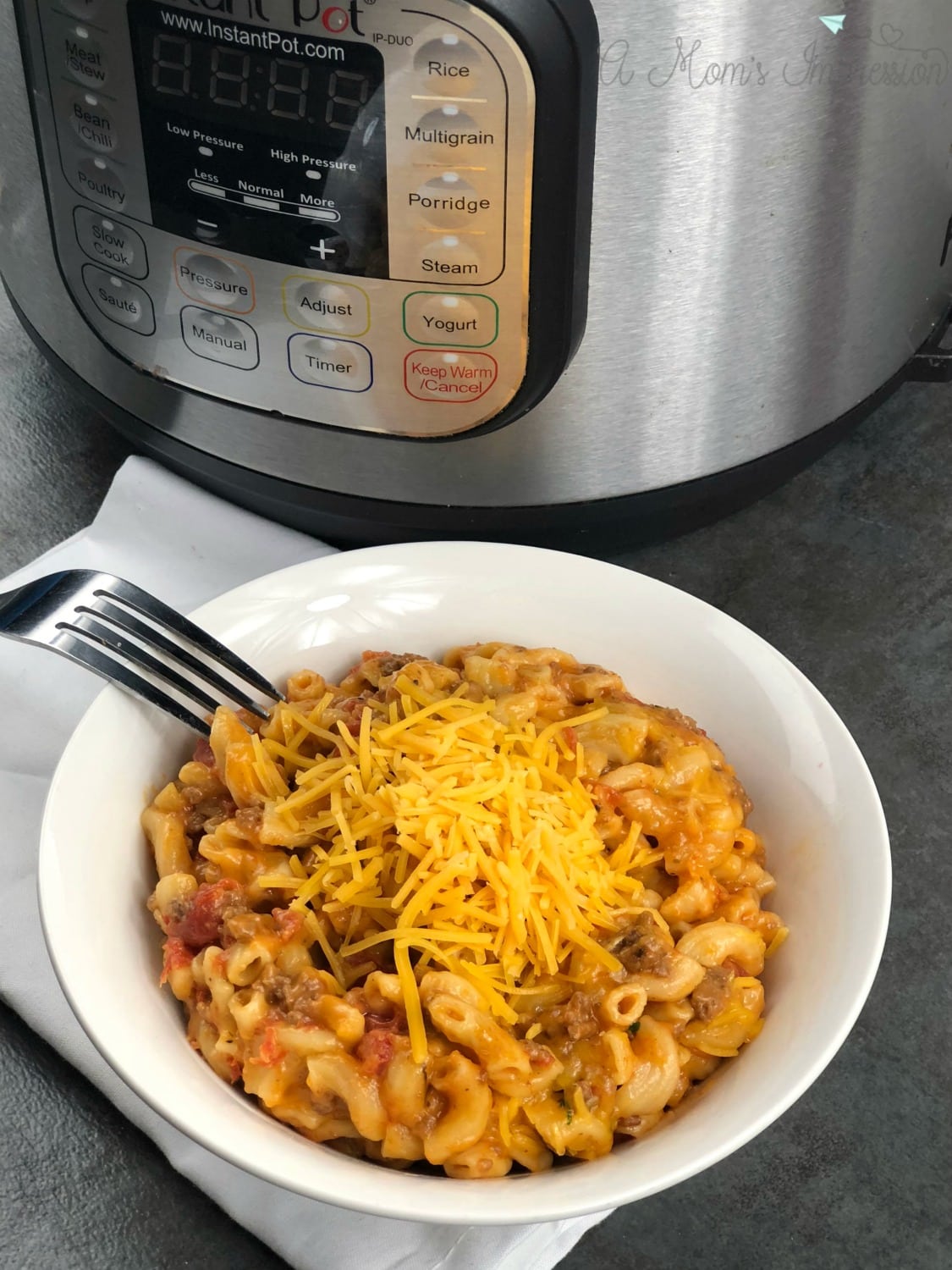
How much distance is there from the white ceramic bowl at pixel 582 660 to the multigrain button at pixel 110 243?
0.23m

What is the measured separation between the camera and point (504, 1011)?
65 cm

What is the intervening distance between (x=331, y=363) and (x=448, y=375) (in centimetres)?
8

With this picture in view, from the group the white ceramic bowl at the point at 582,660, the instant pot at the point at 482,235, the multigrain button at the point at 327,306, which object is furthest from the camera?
the multigrain button at the point at 327,306

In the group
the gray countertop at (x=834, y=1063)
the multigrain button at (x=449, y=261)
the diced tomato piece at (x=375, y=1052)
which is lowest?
the gray countertop at (x=834, y=1063)

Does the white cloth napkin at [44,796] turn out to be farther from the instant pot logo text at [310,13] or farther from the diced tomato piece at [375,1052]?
the instant pot logo text at [310,13]

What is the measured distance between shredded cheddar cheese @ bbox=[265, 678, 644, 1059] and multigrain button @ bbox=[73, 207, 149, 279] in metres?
0.35

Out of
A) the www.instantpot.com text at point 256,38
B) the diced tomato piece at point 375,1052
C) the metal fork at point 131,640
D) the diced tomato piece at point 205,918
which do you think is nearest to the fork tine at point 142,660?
the metal fork at point 131,640

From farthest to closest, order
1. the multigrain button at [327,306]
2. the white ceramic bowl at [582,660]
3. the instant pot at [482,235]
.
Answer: the multigrain button at [327,306] < the instant pot at [482,235] < the white ceramic bowl at [582,660]

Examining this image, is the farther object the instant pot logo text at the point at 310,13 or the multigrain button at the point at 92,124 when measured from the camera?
the multigrain button at the point at 92,124

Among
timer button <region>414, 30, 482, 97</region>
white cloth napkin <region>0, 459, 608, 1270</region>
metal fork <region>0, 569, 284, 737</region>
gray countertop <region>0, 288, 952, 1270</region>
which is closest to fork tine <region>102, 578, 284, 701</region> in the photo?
metal fork <region>0, 569, 284, 737</region>

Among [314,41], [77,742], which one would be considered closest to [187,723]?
[77,742]

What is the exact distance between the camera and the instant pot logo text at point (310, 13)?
67cm

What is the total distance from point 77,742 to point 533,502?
367mm

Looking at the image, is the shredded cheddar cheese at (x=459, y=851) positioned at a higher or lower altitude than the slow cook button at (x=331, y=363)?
lower
